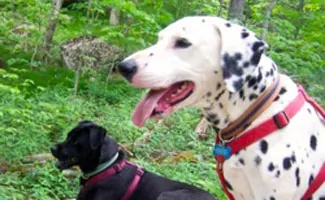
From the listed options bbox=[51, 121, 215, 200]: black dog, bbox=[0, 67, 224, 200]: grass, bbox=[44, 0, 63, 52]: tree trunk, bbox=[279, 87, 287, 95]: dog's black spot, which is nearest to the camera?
bbox=[279, 87, 287, 95]: dog's black spot

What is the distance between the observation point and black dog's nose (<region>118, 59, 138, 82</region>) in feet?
7.95

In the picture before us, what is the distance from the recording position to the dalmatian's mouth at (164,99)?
244cm

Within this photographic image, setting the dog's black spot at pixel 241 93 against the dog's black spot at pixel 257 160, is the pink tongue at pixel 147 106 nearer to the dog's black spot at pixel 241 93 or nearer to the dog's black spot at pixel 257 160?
the dog's black spot at pixel 241 93

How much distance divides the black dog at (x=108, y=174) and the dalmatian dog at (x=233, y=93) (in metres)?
2.32

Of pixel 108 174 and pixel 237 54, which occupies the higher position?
pixel 237 54

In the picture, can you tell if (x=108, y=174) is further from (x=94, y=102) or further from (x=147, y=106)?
(x=94, y=102)

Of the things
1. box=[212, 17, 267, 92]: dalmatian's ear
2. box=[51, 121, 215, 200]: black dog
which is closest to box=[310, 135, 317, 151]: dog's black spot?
box=[212, 17, 267, 92]: dalmatian's ear

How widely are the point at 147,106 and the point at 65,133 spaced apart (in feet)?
14.1

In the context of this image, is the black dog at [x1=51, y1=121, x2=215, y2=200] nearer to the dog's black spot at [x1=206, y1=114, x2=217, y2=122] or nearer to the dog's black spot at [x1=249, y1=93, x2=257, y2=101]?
the dog's black spot at [x1=206, y1=114, x2=217, y2=122]

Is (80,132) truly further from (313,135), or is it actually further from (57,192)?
(313,135)

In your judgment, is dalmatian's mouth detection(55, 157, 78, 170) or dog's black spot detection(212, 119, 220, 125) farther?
dalmatian's mouth detection(55, 157, 78, 170)

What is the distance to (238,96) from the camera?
244 cm

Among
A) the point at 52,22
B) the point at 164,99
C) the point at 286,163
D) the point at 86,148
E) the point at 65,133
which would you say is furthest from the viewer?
the point at 52,22

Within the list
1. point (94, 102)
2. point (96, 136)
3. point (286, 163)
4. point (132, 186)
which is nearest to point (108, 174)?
point (132, 186)
